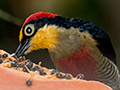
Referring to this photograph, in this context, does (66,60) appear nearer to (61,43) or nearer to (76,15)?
(61,43)

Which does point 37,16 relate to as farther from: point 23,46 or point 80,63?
point 80,63

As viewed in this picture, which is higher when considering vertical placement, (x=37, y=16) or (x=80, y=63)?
(x=37, y=16)

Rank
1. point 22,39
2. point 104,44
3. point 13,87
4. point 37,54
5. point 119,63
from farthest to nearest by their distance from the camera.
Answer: point 119,63 → point 37,54 → point 104,44 → point 22,39 → point 13,87

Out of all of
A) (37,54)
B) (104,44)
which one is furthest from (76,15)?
(104,44)

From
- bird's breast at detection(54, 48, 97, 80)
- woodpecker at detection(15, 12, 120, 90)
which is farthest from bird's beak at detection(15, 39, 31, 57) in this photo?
bird's breast at detection(54, 48, 97, 80)

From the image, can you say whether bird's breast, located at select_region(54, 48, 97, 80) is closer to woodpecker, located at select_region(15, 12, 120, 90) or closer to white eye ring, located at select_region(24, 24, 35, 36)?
woodpecker, located at select_region(15, 12, 120, 90)

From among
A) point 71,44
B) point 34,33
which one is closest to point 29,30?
point 34,33

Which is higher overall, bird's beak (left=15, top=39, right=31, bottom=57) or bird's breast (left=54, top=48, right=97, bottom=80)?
bird's beak (left=15, top=39, right=31, bottom=57)
